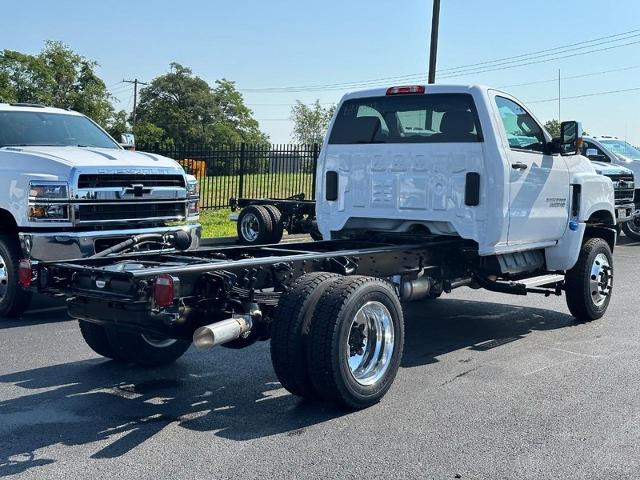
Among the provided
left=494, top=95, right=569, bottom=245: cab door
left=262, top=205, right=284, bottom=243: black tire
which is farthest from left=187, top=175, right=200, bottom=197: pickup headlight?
left=262, top=205, right=284, bottom=243: black tire

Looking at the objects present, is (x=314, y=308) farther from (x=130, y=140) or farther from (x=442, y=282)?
(x=130, y=140)

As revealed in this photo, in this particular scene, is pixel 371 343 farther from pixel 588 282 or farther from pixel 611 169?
pixel 611 169

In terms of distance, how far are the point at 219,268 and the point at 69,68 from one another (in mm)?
59342

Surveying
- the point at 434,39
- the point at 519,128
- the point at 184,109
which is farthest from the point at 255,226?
the point at 184,109

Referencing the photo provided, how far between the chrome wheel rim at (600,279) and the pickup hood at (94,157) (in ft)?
15.9

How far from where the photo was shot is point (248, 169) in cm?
2194

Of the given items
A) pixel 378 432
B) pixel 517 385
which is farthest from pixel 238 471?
pixel 517 385

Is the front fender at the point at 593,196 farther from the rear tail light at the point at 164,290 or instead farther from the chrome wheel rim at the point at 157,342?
the rear tail light at the point at 164,290

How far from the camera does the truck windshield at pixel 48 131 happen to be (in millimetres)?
9250

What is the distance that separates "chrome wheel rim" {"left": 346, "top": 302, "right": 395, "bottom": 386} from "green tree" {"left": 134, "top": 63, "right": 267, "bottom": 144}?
82276 mm

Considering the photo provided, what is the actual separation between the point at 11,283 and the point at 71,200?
1064 mm

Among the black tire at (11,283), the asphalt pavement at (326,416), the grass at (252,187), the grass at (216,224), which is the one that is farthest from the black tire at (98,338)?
the grass at (252,187)

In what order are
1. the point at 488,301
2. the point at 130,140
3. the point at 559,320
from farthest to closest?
the point at 130,140
the point at 488,301
the point at 559,320

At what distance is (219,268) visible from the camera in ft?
17.3
